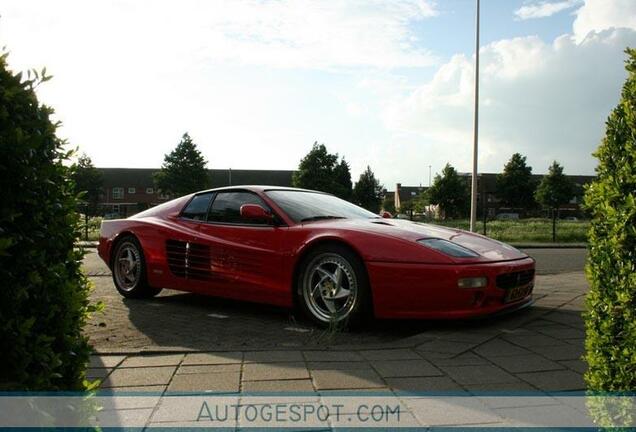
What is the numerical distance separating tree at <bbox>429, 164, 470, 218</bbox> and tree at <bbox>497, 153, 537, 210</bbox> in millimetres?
17728

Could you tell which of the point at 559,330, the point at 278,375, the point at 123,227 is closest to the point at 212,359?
the point at 278,375

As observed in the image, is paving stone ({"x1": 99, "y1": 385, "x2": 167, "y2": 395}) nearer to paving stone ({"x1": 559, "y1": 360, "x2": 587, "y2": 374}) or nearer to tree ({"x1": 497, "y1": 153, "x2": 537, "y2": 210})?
paving stone ({"x1": 559, "y1": 360, "x2": 587, "y2": 374})

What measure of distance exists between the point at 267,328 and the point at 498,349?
6.10 ft

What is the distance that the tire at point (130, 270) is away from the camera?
6008 millimetres

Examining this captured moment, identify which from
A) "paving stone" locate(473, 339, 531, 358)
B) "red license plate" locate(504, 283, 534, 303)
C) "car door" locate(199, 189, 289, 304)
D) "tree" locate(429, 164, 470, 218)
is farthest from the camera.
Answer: "tree" locate(429, 164, 470, 218)

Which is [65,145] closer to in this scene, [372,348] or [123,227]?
[372,348]

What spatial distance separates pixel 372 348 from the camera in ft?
12.6

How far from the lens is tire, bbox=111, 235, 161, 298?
237 inches

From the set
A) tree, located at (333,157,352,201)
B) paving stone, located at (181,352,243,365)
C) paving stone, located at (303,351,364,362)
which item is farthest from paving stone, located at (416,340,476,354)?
tree, located at (333,157,352,201)

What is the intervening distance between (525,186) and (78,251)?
6216 centimetres

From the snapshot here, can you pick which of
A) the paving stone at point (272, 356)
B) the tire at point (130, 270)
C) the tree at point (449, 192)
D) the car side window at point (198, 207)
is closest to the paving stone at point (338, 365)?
the paving stone at point (272, 356)

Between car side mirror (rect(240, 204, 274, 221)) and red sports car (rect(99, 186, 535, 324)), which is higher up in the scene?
car side mirror (rect(240, 204, 274, 221))

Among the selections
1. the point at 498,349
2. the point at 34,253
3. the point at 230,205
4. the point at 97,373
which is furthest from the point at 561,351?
the point at 34,253

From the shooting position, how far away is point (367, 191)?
237 ft
